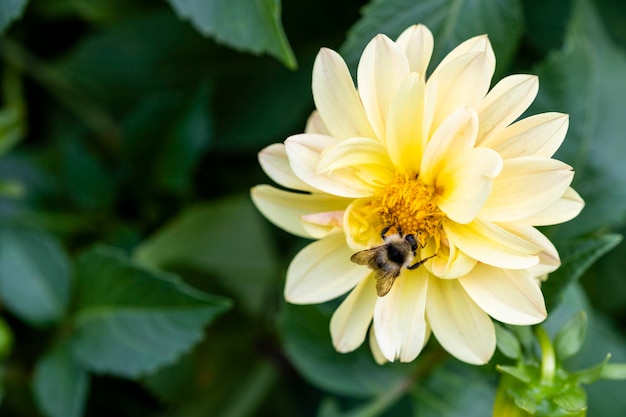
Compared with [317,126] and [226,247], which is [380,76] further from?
[226,247]

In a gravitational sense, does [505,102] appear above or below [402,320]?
above

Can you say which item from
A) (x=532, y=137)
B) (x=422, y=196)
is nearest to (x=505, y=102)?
(x=532, y=137)

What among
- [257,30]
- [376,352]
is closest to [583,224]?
[376,352]

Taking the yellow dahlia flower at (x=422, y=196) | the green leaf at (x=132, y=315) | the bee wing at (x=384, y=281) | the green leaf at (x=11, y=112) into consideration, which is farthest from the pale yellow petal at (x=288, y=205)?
the green leaf at (x=11, y=112)

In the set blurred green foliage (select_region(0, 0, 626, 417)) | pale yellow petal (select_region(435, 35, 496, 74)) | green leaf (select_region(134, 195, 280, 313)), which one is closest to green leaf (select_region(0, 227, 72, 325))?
blurred green foliage (select_region(0, 0, 626, 417))

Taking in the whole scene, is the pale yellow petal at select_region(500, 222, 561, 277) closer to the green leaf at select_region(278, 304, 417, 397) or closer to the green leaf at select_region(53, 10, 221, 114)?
the green leaf at select_region(278, 304, 417, 397)

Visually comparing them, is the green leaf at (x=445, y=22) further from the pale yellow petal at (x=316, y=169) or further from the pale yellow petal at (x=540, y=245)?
the pale yellow petal at (x=540, y=245)

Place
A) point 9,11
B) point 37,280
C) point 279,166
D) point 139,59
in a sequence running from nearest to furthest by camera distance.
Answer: point 279,166
point 9,11
point 37,280
point 139,59
